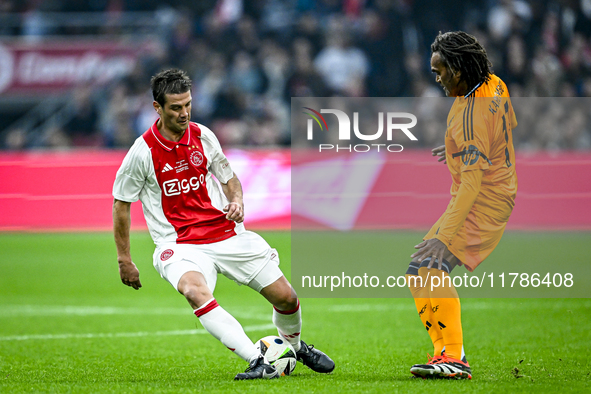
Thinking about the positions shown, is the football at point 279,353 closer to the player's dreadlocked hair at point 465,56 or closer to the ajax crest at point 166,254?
the ajax crest at point 166,254

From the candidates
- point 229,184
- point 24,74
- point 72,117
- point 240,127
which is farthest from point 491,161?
point 24,74

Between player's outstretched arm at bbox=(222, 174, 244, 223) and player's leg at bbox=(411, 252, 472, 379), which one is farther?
player's outstretched arm at bbox=(222, 174, 244, 223)

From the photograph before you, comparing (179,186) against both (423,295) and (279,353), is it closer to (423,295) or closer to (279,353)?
(279,353)

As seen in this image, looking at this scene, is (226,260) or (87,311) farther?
(87,311)

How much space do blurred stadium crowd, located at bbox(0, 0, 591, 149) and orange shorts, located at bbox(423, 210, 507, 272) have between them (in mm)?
8898

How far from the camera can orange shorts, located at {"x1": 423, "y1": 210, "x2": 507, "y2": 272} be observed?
4973 mm

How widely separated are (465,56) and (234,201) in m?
1.90

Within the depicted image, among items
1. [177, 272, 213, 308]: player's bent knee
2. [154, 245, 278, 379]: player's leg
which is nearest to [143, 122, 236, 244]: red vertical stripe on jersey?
[154, 245, 278, 379]: player's leg

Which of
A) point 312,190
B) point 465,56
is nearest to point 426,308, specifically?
point 465,56

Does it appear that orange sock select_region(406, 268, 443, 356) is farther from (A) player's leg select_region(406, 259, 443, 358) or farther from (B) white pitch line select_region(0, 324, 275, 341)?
(B) white pitch line select_region(0, 324, 275, 341)

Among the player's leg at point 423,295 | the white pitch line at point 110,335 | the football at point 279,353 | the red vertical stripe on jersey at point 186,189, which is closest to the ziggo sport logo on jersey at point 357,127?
the player's leg at point 423,295

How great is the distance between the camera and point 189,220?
5.30 meters

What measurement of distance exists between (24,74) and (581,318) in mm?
16393

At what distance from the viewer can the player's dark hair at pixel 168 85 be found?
5.13 metres
